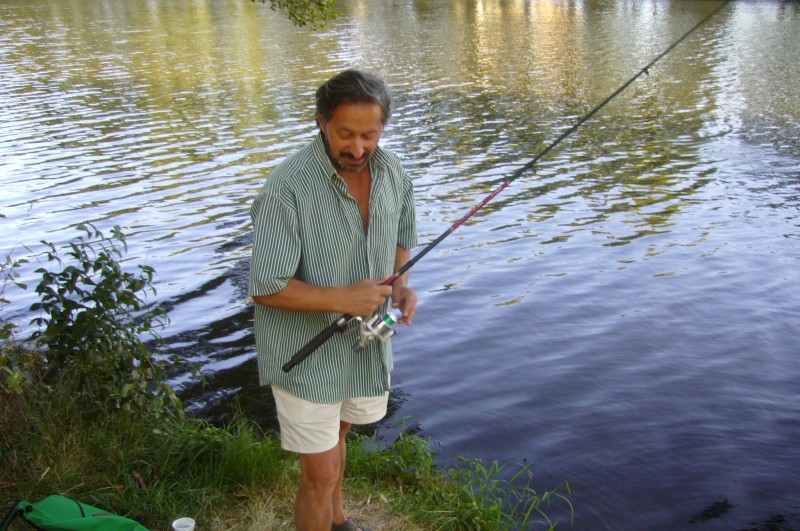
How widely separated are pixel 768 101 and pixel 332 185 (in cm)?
1598

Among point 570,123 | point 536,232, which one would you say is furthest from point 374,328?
point 570,123

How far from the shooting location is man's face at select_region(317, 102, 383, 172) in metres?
3.06

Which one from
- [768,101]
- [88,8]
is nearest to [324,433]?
[768,101]

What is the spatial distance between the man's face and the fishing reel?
0.55 meters

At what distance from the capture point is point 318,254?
320 cm

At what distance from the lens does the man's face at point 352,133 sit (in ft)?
10.0

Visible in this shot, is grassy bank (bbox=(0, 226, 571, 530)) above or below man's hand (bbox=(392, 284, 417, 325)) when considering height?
below

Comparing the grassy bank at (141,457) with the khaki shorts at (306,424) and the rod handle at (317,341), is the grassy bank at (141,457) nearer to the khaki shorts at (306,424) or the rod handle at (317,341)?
the khaki shorts at (306,424)

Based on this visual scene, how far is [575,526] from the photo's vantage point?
496cm

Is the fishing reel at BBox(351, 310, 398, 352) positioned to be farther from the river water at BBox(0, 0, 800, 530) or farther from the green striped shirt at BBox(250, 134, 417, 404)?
the river water at BBox(0, 0, 800, 530)

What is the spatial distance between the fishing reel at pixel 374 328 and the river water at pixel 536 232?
2308mm

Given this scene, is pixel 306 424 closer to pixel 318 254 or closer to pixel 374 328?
pixel 374 328

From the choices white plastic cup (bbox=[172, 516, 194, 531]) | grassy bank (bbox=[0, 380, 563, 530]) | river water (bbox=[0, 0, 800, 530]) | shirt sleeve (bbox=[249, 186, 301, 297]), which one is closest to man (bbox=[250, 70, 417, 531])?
shirt sleeve (bbox=[249, 186, 301, 297])

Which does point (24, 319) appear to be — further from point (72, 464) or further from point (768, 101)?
point (768, 101)
